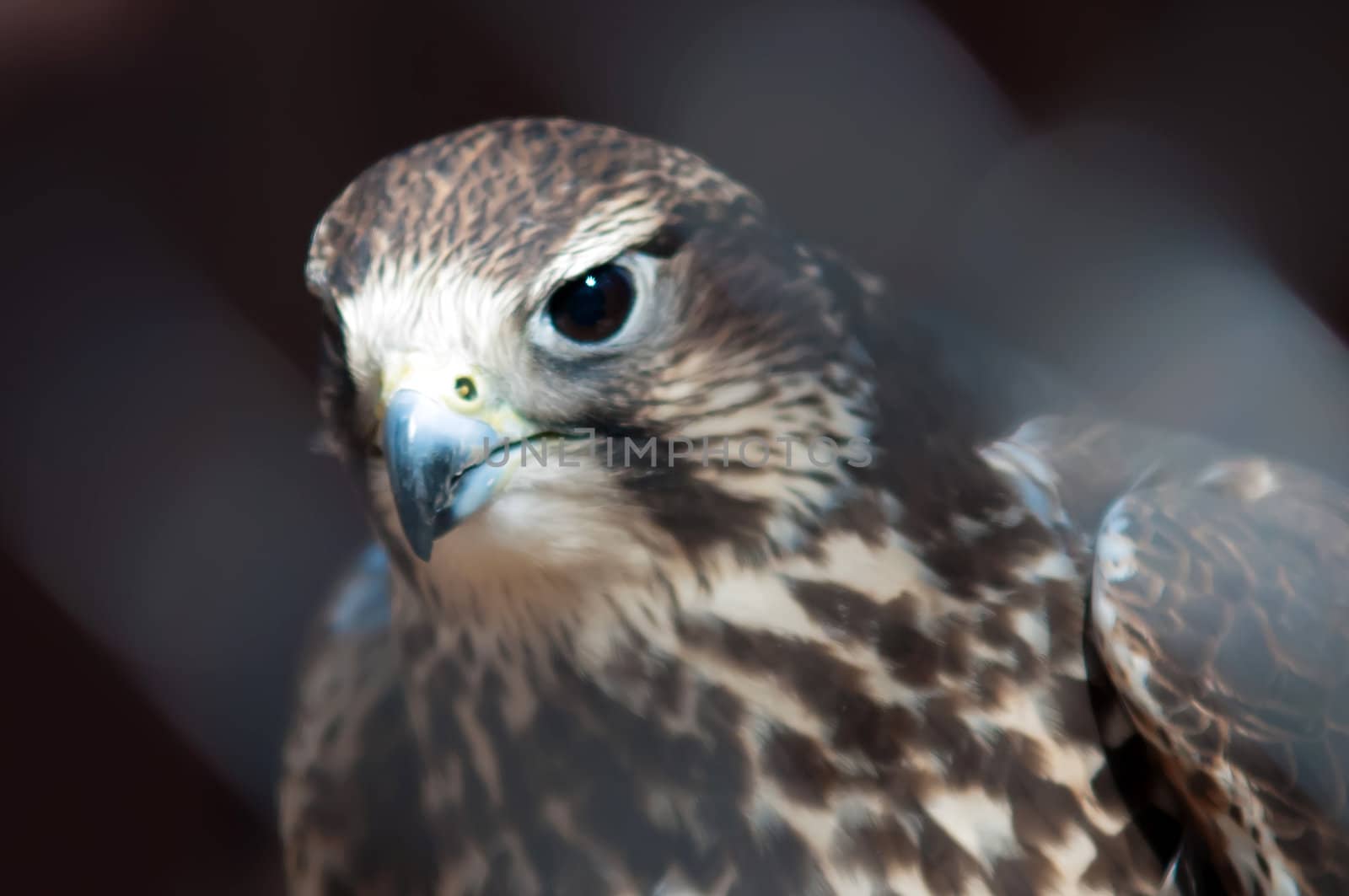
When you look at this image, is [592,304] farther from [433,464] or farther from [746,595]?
[746,595]

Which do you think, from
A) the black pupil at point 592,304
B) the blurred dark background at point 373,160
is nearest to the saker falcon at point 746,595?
the black pupil at point 592,304

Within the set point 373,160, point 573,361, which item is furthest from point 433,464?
point 373,160

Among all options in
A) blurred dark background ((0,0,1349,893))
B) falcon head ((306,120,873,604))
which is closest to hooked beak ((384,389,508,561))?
falcon head ((306,120,873,604))

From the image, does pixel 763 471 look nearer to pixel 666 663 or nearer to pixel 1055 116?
pixel 666 663

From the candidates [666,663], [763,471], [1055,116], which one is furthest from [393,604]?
[1055,116]

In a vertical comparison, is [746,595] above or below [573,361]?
below
